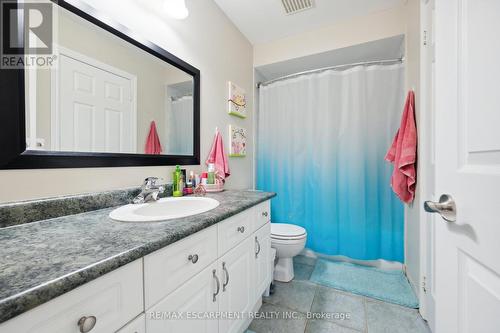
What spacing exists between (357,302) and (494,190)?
1.41 metres

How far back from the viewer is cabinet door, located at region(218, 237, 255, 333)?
36.0 inches

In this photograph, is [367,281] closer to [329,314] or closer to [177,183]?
[329,314]

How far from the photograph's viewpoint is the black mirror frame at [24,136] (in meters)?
0.68

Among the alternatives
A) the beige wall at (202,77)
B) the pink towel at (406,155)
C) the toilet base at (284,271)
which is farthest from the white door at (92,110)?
the pink towel at (406,155)

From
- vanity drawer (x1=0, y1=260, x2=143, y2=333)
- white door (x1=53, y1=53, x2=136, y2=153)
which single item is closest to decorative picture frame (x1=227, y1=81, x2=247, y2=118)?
white door (x1=53, y1=53, x2=136, y2=153)

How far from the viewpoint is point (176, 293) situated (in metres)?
0.66

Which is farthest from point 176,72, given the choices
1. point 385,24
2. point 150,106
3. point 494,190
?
point 385,24

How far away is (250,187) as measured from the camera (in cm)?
227

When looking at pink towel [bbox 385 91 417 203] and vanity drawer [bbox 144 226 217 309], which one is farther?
pink towel [bbox 385 91 417 203]

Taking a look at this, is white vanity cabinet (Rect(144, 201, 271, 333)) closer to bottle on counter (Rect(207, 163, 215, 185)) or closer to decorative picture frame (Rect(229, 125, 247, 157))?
bottle on counter (Rect(207, 163, 215, 185))

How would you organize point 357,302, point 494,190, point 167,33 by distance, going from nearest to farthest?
point 494,190
point 167,33
point 357,302

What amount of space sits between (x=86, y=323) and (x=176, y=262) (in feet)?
0.85

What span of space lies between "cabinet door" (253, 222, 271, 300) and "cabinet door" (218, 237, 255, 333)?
6 cm

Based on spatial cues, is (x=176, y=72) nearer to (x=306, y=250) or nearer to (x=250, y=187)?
(x=250, y=187)
